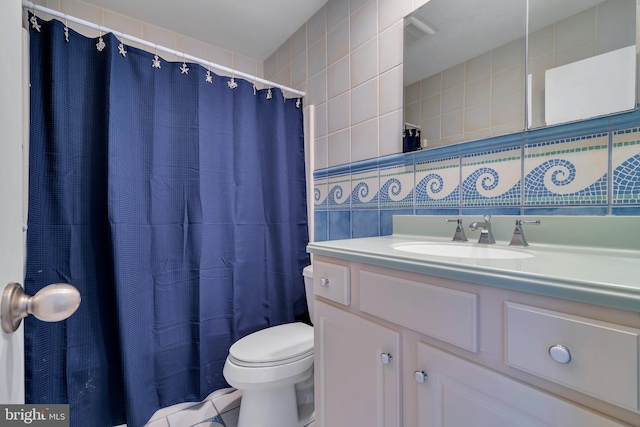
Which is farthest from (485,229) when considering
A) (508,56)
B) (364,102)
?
(364,102)

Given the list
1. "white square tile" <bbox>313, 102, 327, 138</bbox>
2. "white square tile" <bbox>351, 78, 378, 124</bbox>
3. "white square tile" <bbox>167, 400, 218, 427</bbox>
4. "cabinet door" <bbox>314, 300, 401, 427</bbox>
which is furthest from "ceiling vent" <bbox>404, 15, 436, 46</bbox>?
"white square tile" <bbox>167, 400, 218, 427</bbox>

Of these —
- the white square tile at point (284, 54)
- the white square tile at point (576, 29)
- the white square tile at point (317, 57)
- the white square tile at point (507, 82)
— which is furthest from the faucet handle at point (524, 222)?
the white square tile at point (284, 54)

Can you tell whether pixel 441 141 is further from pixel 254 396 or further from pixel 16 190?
pixel 254 396

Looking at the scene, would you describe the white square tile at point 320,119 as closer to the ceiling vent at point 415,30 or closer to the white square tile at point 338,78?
the white square tile at point 338,78

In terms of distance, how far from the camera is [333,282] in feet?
2.92

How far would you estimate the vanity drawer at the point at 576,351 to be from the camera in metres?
0.39

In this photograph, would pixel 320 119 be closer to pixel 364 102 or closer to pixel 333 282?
pixel 364 102

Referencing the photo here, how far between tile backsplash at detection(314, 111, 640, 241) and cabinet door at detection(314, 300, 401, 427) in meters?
0.59

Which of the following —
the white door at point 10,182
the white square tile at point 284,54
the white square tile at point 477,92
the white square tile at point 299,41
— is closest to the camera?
the white door at point 10,182

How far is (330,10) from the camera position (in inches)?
62.9

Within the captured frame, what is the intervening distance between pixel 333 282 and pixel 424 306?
1.07ft

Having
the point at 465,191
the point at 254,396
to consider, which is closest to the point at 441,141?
the point at 465,191

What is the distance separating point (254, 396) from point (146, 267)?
0.78 metres

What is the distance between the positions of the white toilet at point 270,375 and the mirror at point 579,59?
4.16 feet
